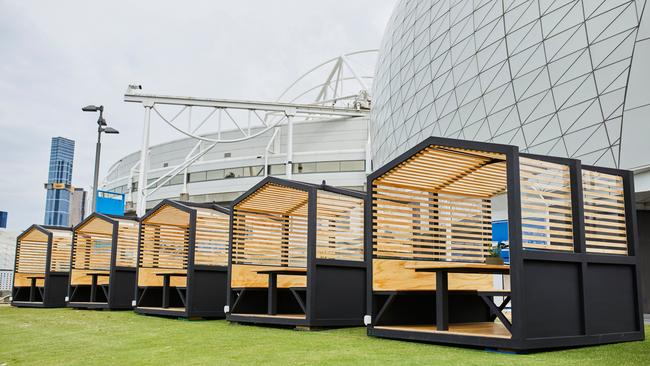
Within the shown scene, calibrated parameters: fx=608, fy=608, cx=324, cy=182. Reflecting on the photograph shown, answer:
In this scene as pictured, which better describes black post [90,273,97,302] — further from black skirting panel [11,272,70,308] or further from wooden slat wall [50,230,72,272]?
wooden slat wall [50,230,72,272]

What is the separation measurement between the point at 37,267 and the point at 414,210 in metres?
20.1

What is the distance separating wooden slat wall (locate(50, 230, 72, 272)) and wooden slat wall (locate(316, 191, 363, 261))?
1549 centimetres

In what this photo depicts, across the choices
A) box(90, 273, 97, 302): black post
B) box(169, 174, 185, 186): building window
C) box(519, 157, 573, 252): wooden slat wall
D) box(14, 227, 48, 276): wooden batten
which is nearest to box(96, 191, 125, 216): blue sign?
box(14, 227, 48, 276): wooden batten

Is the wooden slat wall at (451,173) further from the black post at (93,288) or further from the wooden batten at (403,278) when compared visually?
the black post at (93,288)

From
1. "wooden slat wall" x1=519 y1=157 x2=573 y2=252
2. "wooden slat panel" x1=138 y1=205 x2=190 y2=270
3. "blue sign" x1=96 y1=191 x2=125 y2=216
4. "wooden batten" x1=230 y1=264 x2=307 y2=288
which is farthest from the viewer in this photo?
"blue sign" x1=96 y1=191 x2=125 y2=216

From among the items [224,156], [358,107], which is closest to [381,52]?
[358,107]

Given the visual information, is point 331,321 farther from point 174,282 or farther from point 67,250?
point 67,250

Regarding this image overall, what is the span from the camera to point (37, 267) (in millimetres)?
26172

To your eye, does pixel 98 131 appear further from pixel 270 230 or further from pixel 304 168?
pixel 304 168

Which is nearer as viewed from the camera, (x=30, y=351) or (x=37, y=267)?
(x=30, y=351)

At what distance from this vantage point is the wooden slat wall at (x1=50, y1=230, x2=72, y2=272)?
24.5 metres

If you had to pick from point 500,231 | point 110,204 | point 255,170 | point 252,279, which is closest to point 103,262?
point 110,204

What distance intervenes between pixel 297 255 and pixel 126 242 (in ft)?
26.2

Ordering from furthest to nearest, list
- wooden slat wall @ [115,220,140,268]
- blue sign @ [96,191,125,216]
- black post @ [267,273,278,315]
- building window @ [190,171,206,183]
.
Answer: building window @ [190,171,206,183], blue sign @ [96,191,125,216], wooden slat wall @ [115,220,140,268], black post @ [267,273,278,315]
